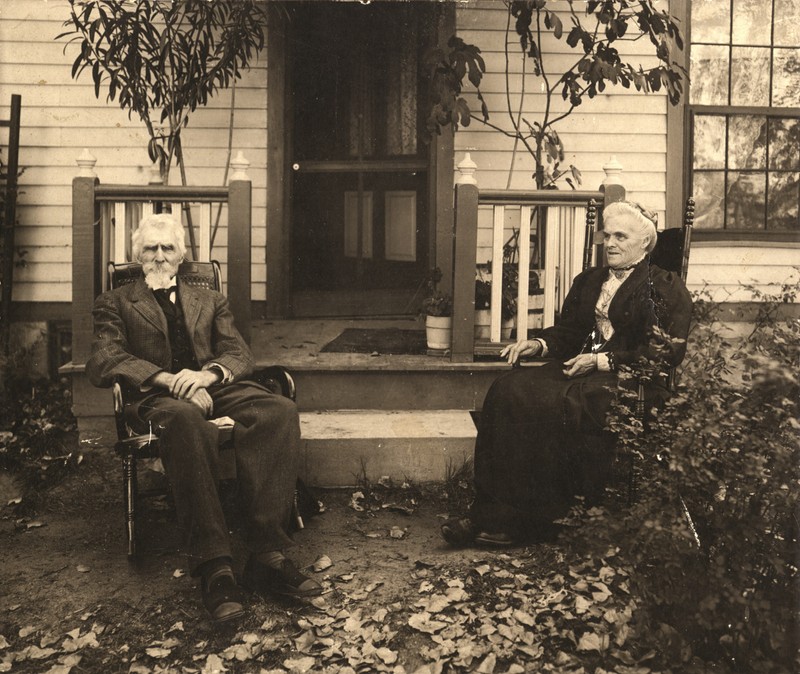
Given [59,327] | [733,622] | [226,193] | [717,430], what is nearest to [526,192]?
[226,193]

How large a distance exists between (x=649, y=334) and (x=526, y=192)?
5.44 ft

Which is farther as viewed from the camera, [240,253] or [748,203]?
[748,203]

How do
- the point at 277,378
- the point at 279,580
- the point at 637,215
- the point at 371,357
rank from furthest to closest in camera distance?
the point at 371,357 → the point at 277,378 → the point at 637,215 → the point at 279,580

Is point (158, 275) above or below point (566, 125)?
below

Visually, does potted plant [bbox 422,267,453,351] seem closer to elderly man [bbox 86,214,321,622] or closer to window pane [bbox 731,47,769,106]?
elderly man [bbox 86,214,321,622]

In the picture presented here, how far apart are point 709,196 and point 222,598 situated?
16.8ft

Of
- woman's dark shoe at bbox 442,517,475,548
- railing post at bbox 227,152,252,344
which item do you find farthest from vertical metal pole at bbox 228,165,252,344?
woman's dark shoe at bbox 442,517,475,548

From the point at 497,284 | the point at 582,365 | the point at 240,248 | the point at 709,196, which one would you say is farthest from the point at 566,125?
the point at 582,365

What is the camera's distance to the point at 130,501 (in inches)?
143

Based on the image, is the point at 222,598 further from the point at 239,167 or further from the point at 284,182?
the point at 284,182

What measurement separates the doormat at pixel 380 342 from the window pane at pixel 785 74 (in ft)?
10.8

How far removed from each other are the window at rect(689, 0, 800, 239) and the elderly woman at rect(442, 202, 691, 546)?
326 cm

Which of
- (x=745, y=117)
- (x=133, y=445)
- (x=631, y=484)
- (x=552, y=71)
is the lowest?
(x=631, y=484)

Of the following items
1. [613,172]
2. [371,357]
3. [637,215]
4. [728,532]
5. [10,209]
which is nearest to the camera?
[728,532]
